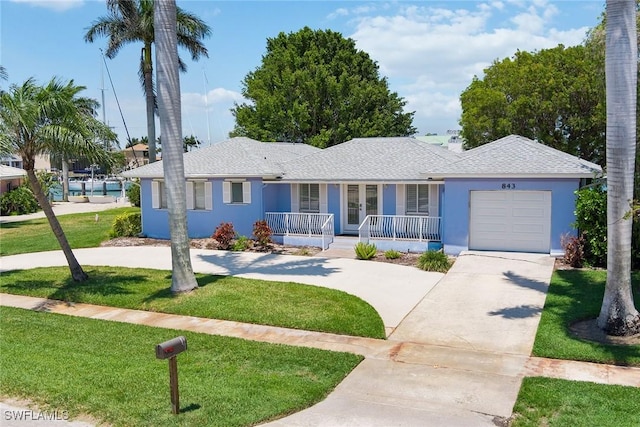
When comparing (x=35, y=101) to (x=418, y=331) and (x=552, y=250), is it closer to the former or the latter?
(x=418, y=331)

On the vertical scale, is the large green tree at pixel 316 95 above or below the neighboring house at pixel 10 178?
above

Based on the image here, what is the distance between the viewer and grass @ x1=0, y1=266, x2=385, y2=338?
11125mm

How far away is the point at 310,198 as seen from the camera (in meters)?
22.2

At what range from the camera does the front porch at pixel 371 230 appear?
19.1 meters

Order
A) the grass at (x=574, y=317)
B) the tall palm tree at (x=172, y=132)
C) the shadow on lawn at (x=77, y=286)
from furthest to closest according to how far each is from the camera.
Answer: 1. the shadow on lawn at (x=77, y=286)
2. the tall palm tree at (x=172, y=132)
3. the grass at (x=574, y=317)

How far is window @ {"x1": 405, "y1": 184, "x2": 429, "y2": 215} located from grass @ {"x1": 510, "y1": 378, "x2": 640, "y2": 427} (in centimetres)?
1250

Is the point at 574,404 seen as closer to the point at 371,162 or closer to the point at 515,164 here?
the point at 515,164

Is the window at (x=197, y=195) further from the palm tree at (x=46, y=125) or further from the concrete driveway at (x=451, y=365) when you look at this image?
the concrete driveway at (x=451, y=365)

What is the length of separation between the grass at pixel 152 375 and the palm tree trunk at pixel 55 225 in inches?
150

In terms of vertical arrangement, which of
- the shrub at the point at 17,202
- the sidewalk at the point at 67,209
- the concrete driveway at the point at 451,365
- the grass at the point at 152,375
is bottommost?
the concrete driveway at the point at 451,365

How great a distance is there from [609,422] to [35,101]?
12.6 metres

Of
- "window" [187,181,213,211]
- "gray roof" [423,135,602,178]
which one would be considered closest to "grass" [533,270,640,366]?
"gray roof" [423,135,602,178]

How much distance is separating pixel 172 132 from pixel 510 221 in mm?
10803

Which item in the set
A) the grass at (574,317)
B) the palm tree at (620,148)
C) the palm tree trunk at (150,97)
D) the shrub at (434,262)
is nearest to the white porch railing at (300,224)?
the shrub at (434,262)
